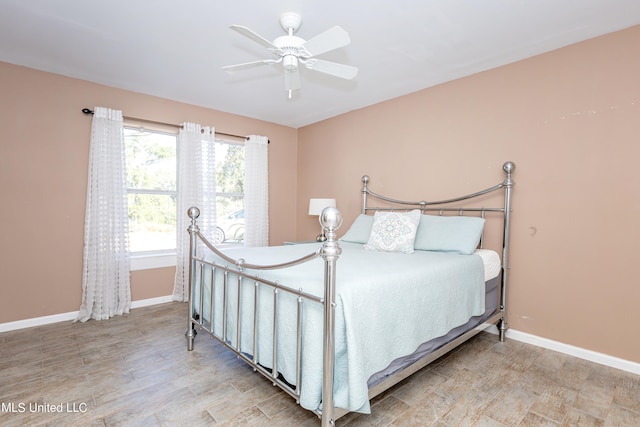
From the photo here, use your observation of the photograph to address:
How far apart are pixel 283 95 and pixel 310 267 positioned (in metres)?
2.46

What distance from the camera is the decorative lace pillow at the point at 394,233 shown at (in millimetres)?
2738

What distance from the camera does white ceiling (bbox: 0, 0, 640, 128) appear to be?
2.05 meters

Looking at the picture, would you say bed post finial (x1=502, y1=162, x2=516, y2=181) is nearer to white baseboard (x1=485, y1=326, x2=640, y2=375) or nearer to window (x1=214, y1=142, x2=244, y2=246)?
white baseboard (x1=485, y1=326, x2=640, y2=375)

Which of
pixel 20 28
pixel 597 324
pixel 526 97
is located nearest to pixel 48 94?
pixel 20 28

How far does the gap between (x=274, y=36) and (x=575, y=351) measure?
332 cm

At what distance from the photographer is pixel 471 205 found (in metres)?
3.05

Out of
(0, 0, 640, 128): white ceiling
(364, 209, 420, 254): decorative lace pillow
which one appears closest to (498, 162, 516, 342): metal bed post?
(364, 209, 420, 254): decorative lace pillow

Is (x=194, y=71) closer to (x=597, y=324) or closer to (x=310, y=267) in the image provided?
(x=310, y=267)

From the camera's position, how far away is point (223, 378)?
2092mm

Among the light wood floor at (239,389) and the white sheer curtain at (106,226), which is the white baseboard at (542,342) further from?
the white sheer curtain at (106,226)

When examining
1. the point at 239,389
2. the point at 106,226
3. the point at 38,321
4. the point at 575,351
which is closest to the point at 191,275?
the point at 239,389

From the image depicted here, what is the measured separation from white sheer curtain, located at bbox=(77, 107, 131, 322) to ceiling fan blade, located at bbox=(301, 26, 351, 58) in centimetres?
243

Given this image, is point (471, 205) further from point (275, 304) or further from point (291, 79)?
point (275, 304)

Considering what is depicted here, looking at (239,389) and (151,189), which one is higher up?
(151,189)
